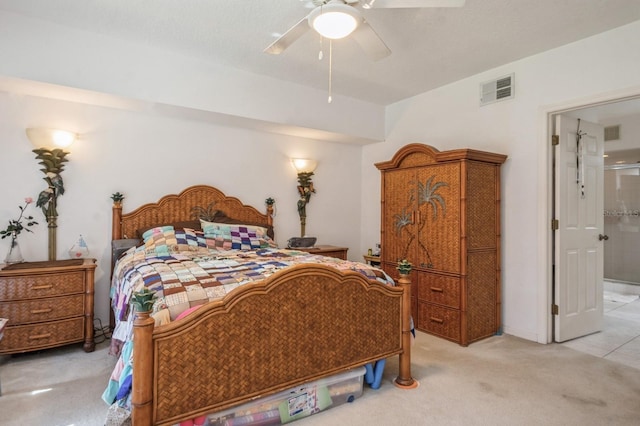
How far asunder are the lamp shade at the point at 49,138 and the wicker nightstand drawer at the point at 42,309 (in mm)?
1309

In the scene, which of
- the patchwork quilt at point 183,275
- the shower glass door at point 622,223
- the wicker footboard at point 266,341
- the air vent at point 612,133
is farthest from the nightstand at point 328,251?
the shower glass door at point 622,223

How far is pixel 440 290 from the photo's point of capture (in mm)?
3295

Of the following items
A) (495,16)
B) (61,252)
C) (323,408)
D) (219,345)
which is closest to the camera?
(219,345)

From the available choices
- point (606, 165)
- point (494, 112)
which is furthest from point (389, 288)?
point (606, 165)

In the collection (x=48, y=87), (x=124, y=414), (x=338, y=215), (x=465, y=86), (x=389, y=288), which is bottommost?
(x=124, y=414)

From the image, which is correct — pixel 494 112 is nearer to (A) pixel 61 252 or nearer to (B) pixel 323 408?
(B) pixel 323 408

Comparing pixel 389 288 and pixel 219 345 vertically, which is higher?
pixel 389 288

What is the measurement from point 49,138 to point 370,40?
277 centimetres

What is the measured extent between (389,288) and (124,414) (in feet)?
5.16

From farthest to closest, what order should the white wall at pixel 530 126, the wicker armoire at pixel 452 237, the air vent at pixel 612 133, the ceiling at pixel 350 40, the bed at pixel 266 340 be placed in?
the air vent at pixel 612 133 → the wicker armoire at pixel 452 237 → the white wall at pixel 530 126 → the ceiling at pixel 350 40 → the bed at pixel 266 340

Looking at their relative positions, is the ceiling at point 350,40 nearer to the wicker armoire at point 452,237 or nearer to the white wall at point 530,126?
the white wall at point 530,126

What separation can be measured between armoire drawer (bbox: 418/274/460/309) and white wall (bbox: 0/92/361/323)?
5.58ft

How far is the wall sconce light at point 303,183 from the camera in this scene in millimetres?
4445

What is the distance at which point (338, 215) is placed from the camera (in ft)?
16.1
